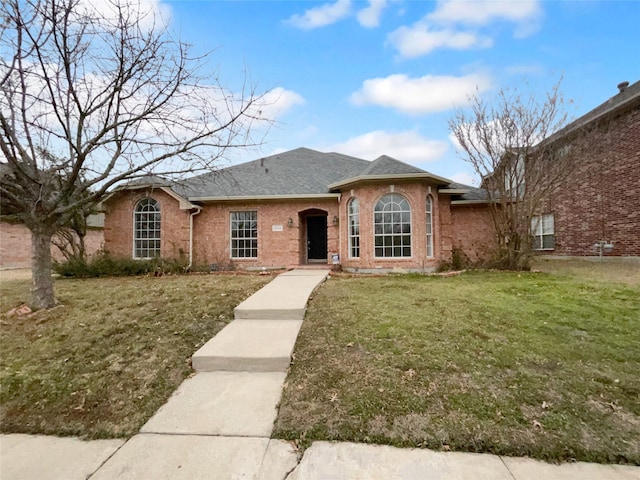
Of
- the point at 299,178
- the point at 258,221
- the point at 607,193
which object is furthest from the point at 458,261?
the point at 258,221

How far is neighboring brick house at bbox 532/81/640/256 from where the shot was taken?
36.3 ft

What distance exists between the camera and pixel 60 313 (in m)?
5.83

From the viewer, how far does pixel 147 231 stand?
12914 mm

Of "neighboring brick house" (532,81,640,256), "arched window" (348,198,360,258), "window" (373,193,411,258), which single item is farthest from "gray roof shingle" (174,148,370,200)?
"neighboring brick house" (532,81,640,256)

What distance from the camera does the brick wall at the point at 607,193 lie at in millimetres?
11125

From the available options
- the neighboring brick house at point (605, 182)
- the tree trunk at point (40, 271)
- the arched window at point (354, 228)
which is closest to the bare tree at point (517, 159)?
the neighboring brick house at point (605, 182)

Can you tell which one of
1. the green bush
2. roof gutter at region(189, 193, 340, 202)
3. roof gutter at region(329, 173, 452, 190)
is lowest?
the green bush

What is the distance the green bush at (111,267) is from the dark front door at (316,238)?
216 inches

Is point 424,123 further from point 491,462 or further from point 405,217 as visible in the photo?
point 491,462

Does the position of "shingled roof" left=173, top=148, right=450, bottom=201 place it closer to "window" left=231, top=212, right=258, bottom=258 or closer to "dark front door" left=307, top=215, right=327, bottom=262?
"window" left=231, top=212, right=258, bottom=258

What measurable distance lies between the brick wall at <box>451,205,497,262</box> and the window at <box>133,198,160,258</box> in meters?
12.0

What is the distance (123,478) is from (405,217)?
32.9ft

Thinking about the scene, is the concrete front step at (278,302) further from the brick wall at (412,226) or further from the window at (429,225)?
the window at (429,225)

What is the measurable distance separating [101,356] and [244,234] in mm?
8889
